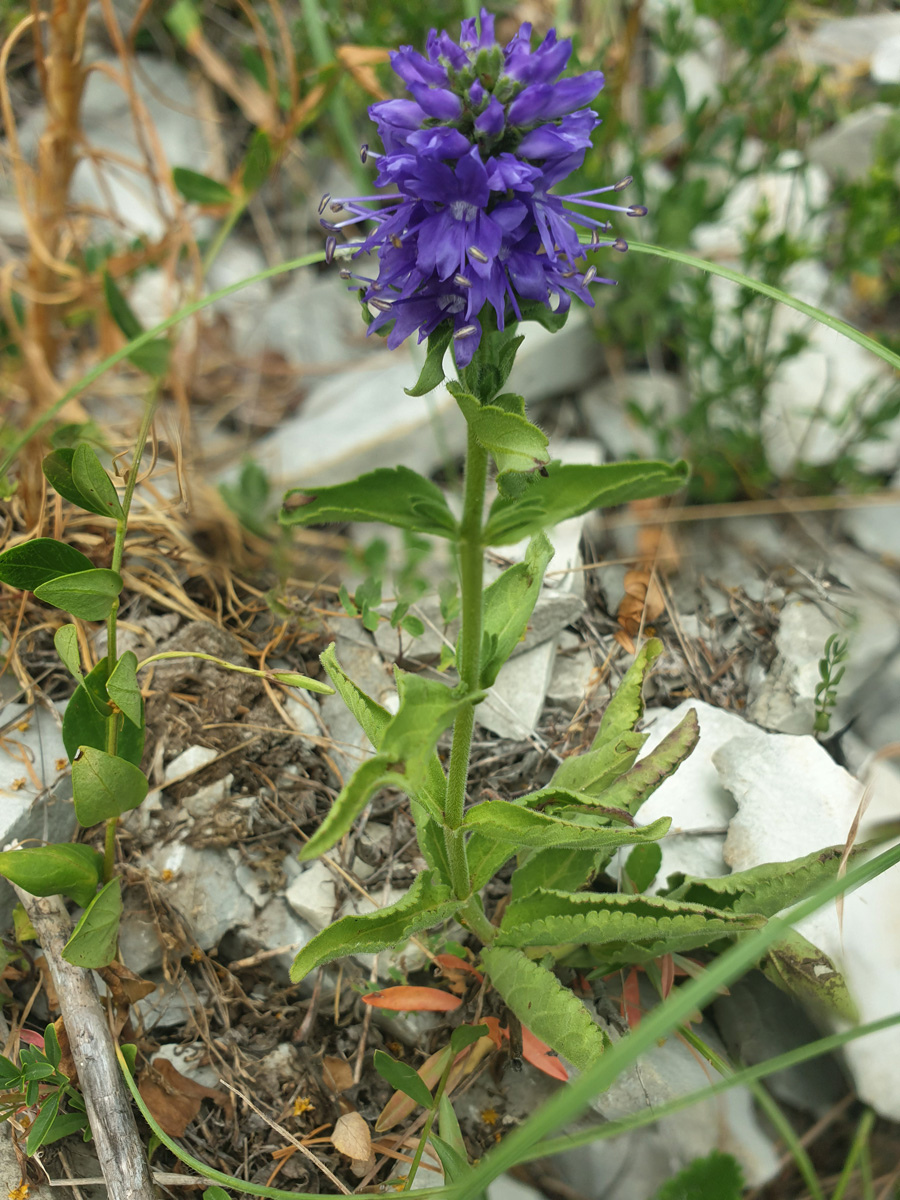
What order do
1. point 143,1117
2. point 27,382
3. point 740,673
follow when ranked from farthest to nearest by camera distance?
point 27,382
point 740,673
point 143,1117

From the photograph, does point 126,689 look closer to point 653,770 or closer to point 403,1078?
point 403,1078

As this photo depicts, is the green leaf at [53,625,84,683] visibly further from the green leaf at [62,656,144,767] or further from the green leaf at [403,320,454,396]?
the green leaf at [403,320,454,396]

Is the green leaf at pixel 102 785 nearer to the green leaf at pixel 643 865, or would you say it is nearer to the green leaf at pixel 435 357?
the green leaf at pixel 435 357

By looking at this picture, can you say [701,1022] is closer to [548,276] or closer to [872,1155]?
[872,1155]

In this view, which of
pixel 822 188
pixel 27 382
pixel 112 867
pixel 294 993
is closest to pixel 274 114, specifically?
pixel 27 382

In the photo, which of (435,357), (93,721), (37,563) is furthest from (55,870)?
(435,357)

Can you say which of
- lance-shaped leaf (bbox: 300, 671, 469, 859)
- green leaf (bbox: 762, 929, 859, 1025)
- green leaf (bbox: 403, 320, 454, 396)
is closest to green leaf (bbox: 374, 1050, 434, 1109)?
lance-shaped leaf (bbox: 300, 671, 469, 859)
